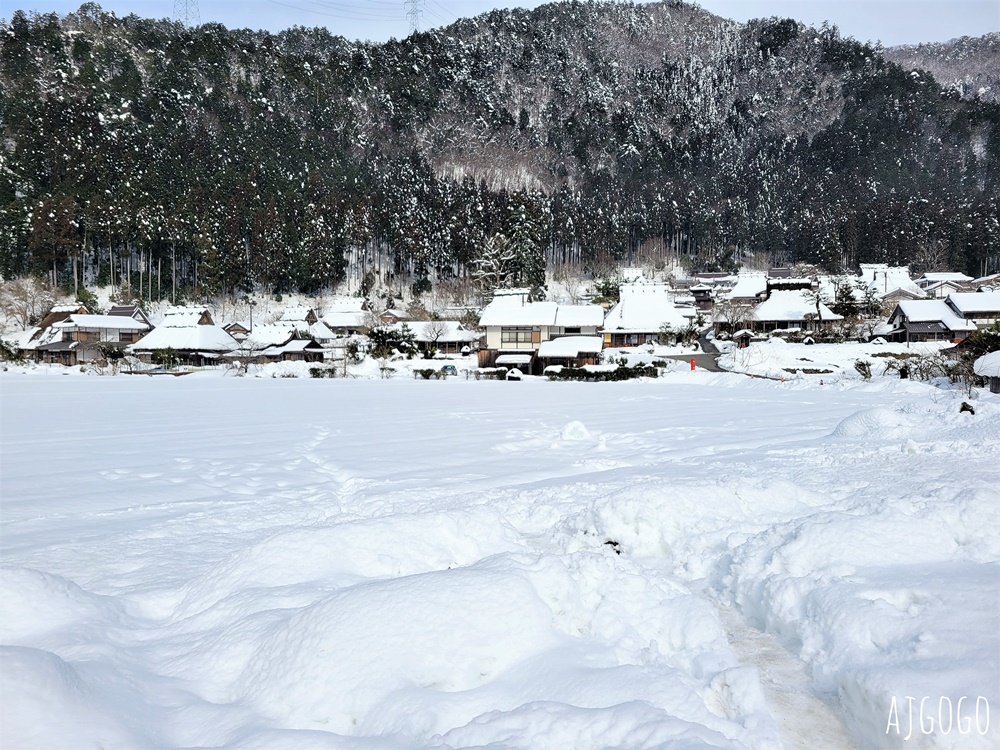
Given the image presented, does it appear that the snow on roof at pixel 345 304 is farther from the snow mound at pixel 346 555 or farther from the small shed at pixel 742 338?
the snow mound at pixel 346 555

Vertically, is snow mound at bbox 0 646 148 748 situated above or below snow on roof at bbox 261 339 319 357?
below

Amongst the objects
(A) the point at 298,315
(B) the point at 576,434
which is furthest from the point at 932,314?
(A) the point at 298,315

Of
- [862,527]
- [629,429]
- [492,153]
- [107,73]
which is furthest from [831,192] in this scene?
[107,73]

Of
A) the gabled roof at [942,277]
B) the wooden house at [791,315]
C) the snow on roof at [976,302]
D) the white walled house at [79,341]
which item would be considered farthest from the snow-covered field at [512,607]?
the gabled roof at [942,277]

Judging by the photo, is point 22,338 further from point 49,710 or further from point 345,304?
point 49,710

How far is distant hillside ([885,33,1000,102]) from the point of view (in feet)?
527

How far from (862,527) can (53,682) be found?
5.45 metres

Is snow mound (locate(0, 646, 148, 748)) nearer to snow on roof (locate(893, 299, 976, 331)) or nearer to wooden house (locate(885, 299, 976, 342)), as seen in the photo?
wooden house (locate(885, 299, 976, 342))

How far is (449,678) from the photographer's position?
296cm

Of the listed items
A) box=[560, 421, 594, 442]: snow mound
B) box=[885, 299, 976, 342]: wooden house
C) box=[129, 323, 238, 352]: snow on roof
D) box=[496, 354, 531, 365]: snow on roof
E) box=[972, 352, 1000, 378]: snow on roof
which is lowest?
box=[560, 421, 594, 442]: snow mound

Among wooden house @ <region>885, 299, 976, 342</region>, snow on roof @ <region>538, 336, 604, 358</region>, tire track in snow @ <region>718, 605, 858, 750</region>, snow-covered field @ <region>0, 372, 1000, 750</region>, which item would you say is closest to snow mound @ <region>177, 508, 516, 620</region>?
snow-covered field @ <region>0, 372, 1000, 750</region>

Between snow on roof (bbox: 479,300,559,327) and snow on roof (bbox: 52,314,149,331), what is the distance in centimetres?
3354

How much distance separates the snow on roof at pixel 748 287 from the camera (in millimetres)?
60969

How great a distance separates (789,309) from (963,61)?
7798 inches
